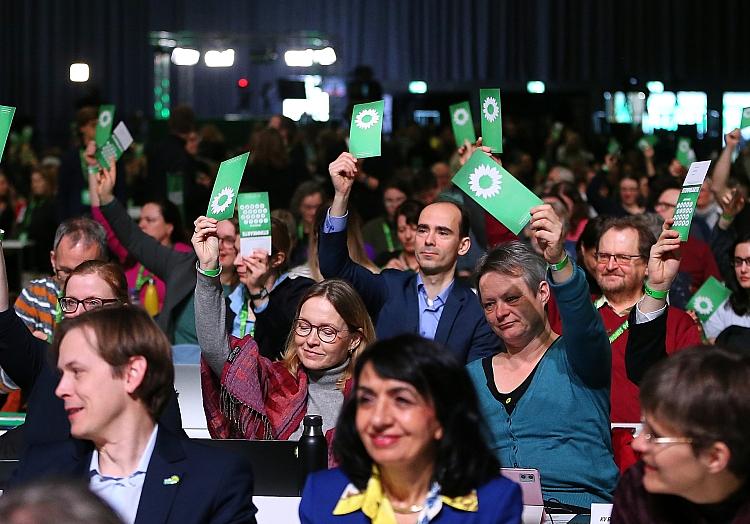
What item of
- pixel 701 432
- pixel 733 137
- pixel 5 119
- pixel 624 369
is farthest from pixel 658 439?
pixel 733 137

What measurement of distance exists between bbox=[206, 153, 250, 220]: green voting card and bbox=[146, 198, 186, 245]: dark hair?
2.63 meters

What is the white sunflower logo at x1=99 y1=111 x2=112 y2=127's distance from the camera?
695 centimetres

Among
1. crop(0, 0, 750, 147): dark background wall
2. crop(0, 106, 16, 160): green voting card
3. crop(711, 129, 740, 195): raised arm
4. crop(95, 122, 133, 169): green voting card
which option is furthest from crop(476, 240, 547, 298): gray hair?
crop(0, 0, 750, 147): dark background wall

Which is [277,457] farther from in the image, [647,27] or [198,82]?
[647,27]

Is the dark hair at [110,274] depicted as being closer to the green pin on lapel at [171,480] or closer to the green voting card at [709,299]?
the green pin on lapel at [171,480]

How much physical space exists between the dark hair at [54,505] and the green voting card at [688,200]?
7.88ft

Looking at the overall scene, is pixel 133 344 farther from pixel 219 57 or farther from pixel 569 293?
pixel 219 57

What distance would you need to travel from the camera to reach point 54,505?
64.7 inches

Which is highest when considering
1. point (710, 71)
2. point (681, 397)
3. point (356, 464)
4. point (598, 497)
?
point (710, 71)

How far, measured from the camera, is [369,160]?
392 inches

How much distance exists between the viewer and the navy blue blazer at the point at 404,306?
469 cm

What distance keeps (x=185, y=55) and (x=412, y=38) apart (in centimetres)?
446

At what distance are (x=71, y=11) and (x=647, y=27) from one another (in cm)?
890

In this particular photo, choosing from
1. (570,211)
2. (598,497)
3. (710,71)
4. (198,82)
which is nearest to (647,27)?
(710,71)
